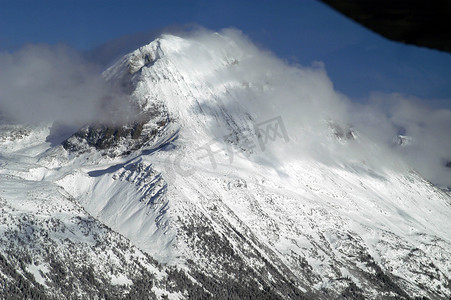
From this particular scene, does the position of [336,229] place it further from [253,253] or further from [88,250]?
[88,250]

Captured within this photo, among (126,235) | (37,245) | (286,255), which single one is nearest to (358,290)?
(286,255)

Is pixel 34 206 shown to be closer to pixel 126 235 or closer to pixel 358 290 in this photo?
pixel 126 235

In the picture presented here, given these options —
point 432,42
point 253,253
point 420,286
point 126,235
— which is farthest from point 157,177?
point 432,42

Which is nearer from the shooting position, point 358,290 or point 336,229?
point 358,290

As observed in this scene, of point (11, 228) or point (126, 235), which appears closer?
point (11, 228)

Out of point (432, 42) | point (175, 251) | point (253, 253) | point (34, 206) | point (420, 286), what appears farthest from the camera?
point (420, 286)

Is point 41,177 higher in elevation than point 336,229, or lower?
higher

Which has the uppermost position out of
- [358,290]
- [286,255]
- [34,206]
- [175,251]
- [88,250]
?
[34,206]

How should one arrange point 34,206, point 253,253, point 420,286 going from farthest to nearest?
point 420,286 → point 253,253 → point 34,206

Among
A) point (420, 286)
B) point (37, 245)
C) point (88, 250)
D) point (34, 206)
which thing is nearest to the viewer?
point (37, 245)
